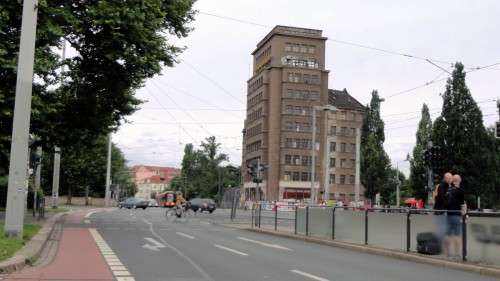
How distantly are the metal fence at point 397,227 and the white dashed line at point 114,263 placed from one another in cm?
755

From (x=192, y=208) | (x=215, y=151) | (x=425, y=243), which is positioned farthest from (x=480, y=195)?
(x=215, y=151)

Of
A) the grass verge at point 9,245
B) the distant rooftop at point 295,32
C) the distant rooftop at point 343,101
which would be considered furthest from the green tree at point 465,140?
the distant rooftop at point 343,101

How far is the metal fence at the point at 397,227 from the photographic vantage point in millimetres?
14430

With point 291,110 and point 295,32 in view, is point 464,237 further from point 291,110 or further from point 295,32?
point 295,32

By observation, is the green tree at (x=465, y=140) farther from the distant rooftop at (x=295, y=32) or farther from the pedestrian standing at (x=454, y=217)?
the distant rooftop at (x=295, y=32)

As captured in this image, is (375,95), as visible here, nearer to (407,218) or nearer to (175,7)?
(175,7)

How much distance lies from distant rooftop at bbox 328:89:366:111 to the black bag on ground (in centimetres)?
11177

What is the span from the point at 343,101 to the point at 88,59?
356ft

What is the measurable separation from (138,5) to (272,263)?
12.2 m

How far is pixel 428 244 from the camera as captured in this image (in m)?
16.4

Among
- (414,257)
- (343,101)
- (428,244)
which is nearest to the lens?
(414,257)

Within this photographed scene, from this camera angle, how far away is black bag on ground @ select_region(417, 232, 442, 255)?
16156 millimetres

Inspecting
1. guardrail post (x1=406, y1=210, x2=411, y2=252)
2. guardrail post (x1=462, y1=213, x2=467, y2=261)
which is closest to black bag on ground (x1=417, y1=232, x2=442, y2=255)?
guardrail post (x1=406, y1=210, x2=411, y2=252)

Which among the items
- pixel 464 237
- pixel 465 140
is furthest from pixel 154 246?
pixel 465 140
